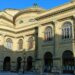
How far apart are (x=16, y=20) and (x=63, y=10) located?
70.1 feet

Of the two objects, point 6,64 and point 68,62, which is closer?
point 68,62

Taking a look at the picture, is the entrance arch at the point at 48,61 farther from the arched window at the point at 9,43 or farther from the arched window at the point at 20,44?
the arched window at the point at 9,43

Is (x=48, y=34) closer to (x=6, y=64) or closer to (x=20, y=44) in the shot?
(x=20, y=44)

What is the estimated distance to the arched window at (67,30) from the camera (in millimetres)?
37625

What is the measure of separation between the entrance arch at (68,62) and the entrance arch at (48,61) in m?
3.12

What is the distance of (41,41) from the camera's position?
139 ft

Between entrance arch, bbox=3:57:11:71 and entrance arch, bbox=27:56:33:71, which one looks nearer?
entrance arch, bbox=27:56:33:71

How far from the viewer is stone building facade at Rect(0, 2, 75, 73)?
37.5 metres

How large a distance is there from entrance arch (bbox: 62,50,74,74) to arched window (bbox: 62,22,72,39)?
9.13 ft

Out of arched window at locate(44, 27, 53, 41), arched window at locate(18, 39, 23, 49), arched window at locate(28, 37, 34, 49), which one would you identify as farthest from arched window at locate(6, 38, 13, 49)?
arched window at locate(44, 27, 53, 41)

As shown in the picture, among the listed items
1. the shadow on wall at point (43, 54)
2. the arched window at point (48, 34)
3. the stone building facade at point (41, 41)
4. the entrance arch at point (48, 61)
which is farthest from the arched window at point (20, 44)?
the entrance arch at point (48, 61)

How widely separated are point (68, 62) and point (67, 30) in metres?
5.52

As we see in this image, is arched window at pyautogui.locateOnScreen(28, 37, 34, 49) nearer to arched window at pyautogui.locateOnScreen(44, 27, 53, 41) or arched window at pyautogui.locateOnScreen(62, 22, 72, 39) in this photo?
arched window at pyautogui.locateOnScreen(44, 27, 53, 41)

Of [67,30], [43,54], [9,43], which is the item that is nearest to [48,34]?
[43,54]
